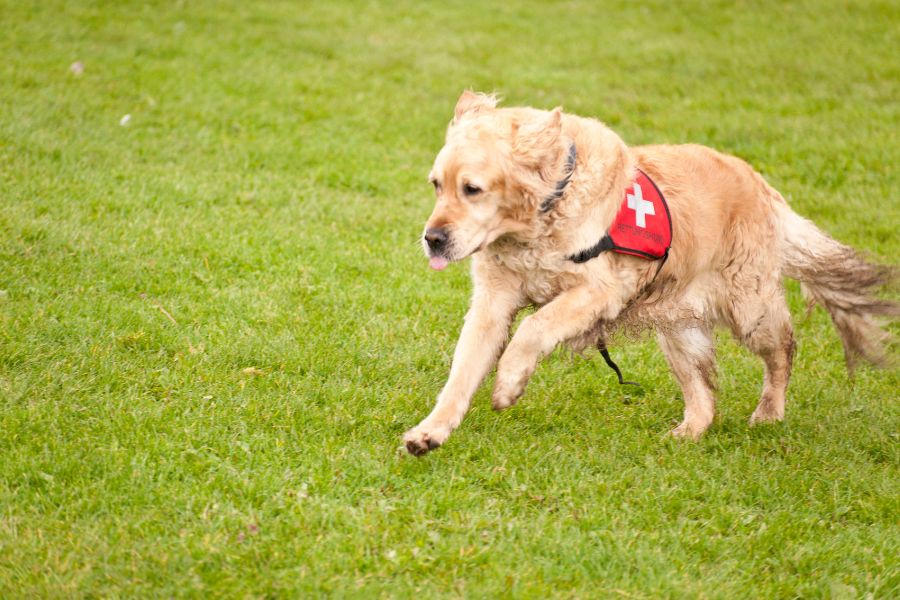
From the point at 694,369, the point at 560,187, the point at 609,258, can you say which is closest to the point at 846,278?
the point at 694,369

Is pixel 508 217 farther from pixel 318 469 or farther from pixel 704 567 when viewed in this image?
pixel 704 567

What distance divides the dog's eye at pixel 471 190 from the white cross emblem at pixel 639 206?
2.73 ft

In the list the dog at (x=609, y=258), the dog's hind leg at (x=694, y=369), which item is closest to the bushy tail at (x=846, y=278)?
the dog at (x=609, y=258)

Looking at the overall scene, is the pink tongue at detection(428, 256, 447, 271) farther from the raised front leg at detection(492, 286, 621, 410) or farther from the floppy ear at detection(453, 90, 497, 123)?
the floppy ear at detection(453, 90, 497, 123)

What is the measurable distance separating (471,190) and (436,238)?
301 millimetres

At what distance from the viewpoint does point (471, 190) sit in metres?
4.62

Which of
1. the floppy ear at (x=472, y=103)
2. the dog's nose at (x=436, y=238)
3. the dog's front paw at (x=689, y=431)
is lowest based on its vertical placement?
the dog's front paw at (x=689, y=431)

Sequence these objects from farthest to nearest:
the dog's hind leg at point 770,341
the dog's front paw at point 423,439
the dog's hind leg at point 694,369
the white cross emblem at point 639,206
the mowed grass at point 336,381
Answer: the dog's hind leg at point 770,341, the dog's hind leg at point 694,369, the white cross emblem at point 639,206, the dog's front paw at point 423,439, the mowed grass at point 336,381

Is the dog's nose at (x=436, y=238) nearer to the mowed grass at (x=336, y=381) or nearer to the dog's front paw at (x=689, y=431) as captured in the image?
the mowed grass at (x=336, y=381)

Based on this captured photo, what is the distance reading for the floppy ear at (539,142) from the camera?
4.64m

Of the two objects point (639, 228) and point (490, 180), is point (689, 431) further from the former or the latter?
point (490, 180)

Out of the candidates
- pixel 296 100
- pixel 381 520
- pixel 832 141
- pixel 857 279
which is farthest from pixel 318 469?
pixel 832 141

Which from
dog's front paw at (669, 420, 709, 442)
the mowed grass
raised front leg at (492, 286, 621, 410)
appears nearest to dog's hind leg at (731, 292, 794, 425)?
the mowed grass

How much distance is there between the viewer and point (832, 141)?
1014 centimetres
